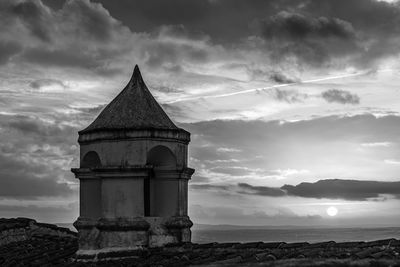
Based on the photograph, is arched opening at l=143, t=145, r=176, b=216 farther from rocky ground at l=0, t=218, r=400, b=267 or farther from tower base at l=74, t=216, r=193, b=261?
rocky ground at l=0, t=218, r=400, b=267

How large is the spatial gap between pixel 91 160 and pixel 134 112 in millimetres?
1578

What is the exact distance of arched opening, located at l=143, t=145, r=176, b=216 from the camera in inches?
476

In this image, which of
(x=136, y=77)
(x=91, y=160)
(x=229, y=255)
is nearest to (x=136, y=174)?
(x=91, y=160)

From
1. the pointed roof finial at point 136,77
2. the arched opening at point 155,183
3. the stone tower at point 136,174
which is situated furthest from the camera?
the pointed roof finial at point 136,77

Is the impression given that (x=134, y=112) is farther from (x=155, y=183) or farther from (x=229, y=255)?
(x=229, y=255)

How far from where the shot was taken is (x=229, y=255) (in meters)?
9.44

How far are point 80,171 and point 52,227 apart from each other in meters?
5.18

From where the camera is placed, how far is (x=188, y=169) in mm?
12125

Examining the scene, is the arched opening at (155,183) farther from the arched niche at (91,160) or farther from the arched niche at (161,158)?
the arched niche at (91,160)

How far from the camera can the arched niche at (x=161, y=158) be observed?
1198 centimetres

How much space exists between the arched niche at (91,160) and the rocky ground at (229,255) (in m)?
1.73

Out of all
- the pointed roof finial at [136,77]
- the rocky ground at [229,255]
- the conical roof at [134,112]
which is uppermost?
the pointed roof finial at [136,77]

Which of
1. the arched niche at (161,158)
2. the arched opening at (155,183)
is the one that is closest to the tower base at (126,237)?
the arched opening at (155,183)

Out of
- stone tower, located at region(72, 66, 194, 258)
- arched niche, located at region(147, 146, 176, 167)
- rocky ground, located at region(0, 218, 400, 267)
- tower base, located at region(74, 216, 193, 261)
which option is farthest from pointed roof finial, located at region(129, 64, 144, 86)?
rocky ground, located at region(0, 218, 400, 267)
